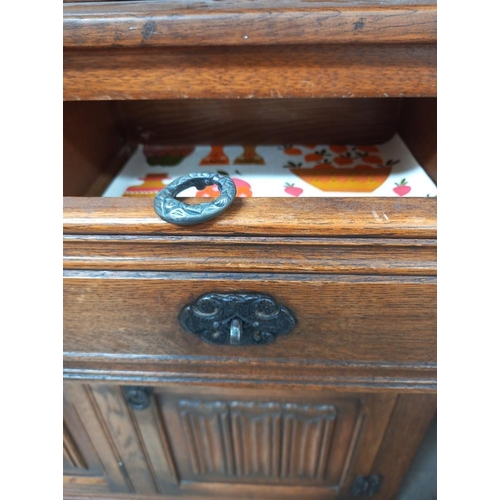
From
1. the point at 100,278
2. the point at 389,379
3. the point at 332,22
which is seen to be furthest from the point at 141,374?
the point at 332,22

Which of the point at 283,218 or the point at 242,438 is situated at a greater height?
the point at 283,218

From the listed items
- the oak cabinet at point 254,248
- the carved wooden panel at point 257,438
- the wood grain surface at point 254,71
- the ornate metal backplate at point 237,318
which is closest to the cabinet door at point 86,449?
the oak cabinet at point 254,248

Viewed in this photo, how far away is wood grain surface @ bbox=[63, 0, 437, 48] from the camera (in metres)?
0.31

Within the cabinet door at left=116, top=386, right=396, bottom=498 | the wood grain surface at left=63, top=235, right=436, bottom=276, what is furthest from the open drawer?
the cabinet door at left=116, top=386, right=396, bottom=498

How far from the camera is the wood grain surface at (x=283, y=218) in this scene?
0.29 metres

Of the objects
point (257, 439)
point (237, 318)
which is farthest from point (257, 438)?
point (237, 318)

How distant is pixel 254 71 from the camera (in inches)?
13.4

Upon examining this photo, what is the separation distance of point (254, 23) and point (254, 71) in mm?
38

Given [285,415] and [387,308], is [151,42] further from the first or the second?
[285,415]

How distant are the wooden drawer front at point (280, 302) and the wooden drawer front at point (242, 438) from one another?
4.6 inches

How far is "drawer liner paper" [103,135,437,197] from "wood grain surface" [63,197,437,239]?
0.38 ft

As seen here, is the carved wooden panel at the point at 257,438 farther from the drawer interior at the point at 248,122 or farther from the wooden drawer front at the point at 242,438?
the drawer interior at the point at 248,122

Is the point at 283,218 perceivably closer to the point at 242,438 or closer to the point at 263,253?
the point at 263,253

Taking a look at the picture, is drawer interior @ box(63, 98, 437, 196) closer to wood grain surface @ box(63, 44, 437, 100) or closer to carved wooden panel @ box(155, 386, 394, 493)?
wood grain surface @ box(63, 44, 437, 100)
